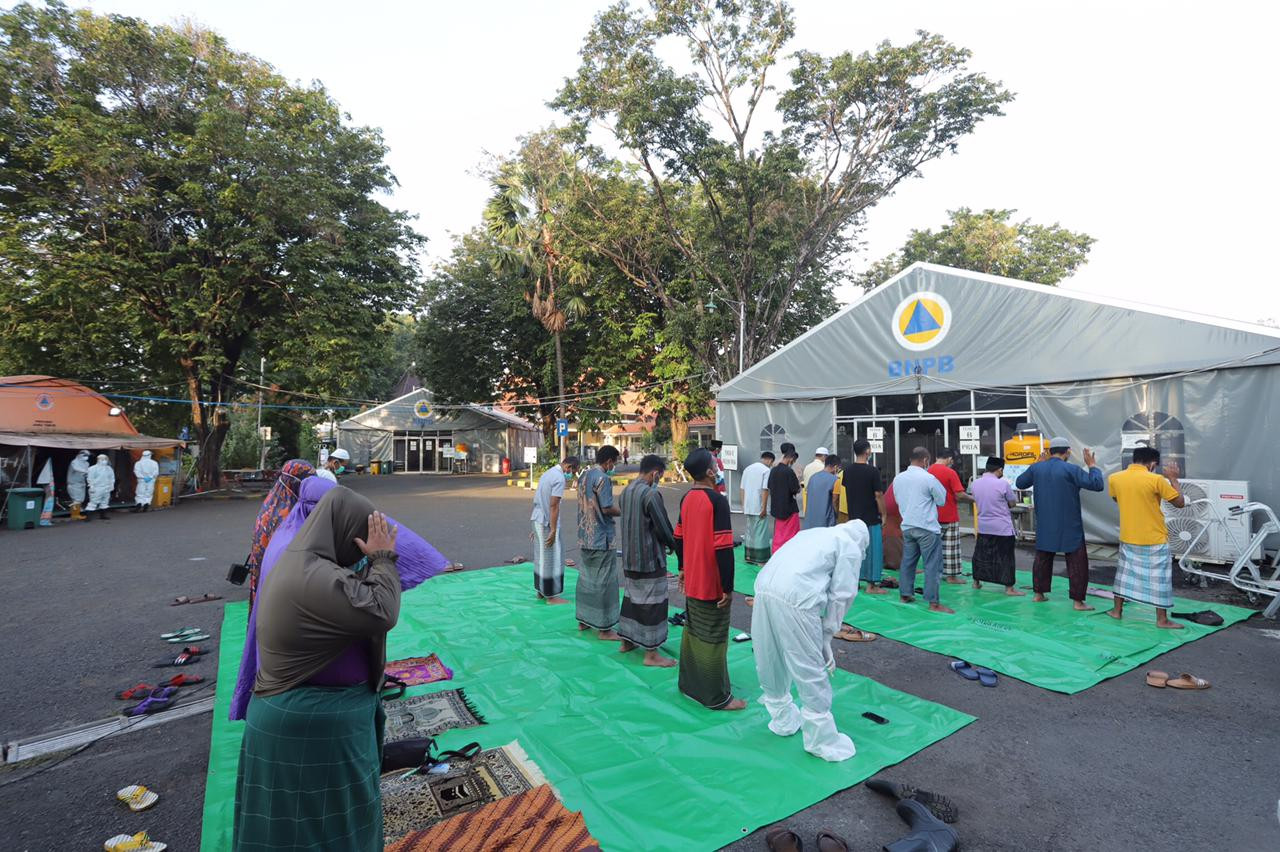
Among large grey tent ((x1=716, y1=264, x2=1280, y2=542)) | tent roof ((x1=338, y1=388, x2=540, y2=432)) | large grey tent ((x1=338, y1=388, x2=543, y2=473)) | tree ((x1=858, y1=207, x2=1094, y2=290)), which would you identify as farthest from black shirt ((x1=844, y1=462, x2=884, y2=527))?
large grey tent ((x1=338, y1=388, x2=543, y2=473))

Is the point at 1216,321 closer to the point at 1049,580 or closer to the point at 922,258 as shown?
the point at 1049,580

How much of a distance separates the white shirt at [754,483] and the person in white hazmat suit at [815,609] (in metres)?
4.52

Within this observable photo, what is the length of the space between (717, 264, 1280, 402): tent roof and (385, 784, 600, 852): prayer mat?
1057 centimetres

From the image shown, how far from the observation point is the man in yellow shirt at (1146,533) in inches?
231

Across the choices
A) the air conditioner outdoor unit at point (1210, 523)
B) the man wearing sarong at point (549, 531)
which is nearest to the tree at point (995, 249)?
the air conditioner outdoor unit at point (1210, 523)

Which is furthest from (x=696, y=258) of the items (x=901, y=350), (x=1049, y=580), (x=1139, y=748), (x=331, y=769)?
(x=331, y=769)

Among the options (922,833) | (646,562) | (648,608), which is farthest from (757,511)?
(922,833)

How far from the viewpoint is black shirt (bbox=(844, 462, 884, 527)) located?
6891 millimetres

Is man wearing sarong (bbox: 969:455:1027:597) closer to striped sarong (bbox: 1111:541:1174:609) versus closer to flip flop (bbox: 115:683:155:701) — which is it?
striped sarong (bbox: 1111:541:1174:609)

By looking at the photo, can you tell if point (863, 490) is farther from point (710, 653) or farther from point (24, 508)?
point (24, 508)

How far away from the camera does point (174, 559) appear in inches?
391

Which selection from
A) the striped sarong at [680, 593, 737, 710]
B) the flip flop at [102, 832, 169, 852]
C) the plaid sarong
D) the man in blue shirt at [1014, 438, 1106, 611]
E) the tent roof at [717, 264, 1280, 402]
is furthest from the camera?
the tent roof at [717, 264, 1280, 402]

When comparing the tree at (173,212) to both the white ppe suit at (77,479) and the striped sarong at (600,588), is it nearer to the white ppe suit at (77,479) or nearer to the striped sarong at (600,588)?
the white ppe suit at (77,479)

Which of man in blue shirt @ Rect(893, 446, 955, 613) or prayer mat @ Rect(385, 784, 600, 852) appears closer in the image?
prayer mat @ Rect(385, 784, 600, 852)
